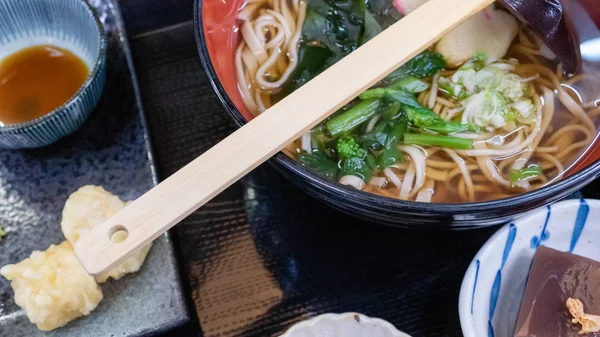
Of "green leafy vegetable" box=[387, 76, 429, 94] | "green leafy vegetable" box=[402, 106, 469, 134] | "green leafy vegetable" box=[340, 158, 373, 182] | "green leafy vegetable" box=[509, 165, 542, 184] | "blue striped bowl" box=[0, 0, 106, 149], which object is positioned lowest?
"blue striped bowl" box=[0, 0, 106, 149]

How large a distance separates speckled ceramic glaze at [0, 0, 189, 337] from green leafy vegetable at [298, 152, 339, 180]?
0.46m

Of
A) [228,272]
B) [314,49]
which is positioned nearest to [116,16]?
[314,49]

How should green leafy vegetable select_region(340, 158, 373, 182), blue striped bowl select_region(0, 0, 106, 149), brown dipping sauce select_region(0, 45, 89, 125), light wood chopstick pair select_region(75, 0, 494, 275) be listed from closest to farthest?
light wood chopstick pair select_region(75, 0, 494, 275) < green leafy vegetable select_region(340, 158, 373, 182) < blue striped bowl select_region(0, 0, 106, 149) < brown dipping sauce select_region(0, 45, 89, 125)

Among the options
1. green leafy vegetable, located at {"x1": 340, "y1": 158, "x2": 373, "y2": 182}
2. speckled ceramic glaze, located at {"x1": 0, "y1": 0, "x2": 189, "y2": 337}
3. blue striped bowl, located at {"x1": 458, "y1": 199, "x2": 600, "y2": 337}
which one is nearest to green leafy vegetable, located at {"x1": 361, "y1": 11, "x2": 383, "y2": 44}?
green leafy vegetable, located at {"x1": 340, "y1": 158, "x2": 373, "y2": 182}

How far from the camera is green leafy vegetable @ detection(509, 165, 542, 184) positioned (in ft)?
4.85

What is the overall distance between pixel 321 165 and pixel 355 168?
8cm

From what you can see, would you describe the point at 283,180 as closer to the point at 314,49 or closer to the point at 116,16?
the point at 314,49

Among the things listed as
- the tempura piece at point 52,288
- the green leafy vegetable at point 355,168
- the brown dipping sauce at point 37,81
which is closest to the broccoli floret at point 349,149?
the green leafy vegetable at point 355,168

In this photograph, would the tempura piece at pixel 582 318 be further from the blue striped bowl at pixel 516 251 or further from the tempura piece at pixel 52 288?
the tempura piece at pixel 52 288

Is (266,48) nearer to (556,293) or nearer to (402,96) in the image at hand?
(402,96)

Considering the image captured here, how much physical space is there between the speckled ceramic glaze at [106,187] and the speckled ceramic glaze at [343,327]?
1.10 ft

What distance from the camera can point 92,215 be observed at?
5.26ft

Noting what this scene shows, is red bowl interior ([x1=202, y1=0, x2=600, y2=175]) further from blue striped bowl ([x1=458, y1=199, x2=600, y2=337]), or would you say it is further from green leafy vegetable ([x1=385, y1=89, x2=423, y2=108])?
green leafy vegetable ([x1=385, y1=89, x2=423, y2=108])

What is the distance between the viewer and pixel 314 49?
160 cm
